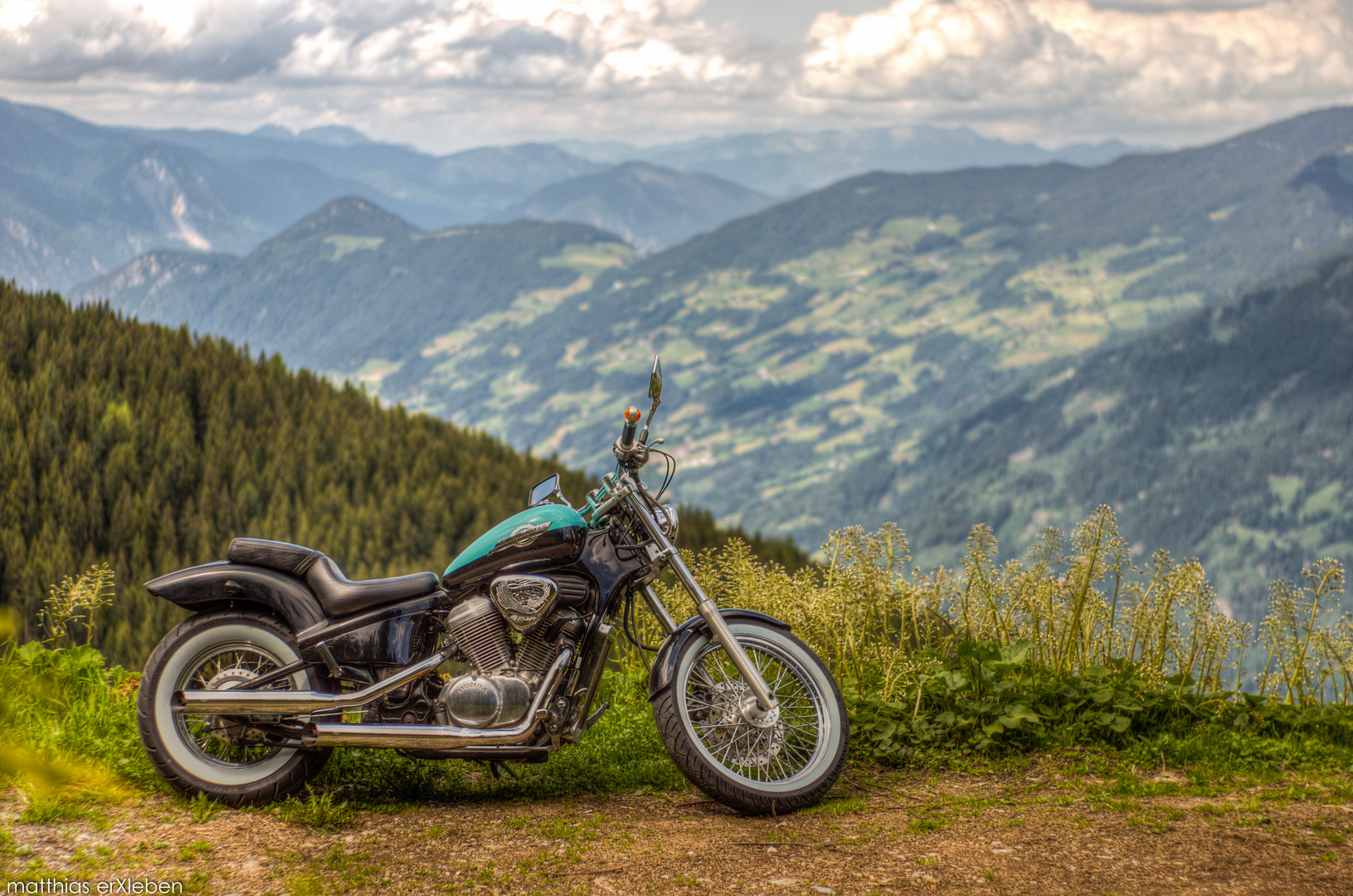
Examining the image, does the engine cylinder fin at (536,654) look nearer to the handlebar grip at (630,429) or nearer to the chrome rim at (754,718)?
the chrome rim at (754,718)

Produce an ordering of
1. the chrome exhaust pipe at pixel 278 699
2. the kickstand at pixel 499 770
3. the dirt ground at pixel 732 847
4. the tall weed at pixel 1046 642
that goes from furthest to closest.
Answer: the tall weed at pixel 1046 642 → the kickstand at pixel 499 770 → the chrome exhaust pipe at pixel 278 699 → the dirt ground at pixel 732 847

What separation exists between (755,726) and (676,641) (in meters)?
0.59

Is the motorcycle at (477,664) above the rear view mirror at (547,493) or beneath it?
beneath

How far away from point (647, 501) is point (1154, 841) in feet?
9.69

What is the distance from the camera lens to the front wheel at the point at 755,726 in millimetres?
5039

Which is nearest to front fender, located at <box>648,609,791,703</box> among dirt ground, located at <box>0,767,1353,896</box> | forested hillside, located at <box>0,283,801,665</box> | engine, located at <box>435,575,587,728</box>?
engine, located at <box>435,575,587,728</box>

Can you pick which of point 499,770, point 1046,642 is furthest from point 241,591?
point 1046,642

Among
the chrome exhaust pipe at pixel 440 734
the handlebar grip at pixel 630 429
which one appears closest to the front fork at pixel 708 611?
the handlebar grip at pixel 630 429

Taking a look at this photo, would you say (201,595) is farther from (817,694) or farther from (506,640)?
(817,694)

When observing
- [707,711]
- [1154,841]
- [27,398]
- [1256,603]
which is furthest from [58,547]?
[1256,603]

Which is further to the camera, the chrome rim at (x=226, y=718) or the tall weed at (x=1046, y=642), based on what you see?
the tall weed at (x=1046, y=642)

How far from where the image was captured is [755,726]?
5.14m

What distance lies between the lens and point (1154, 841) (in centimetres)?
473

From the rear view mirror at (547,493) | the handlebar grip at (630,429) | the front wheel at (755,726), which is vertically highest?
the handlebar grip at (630,429)
